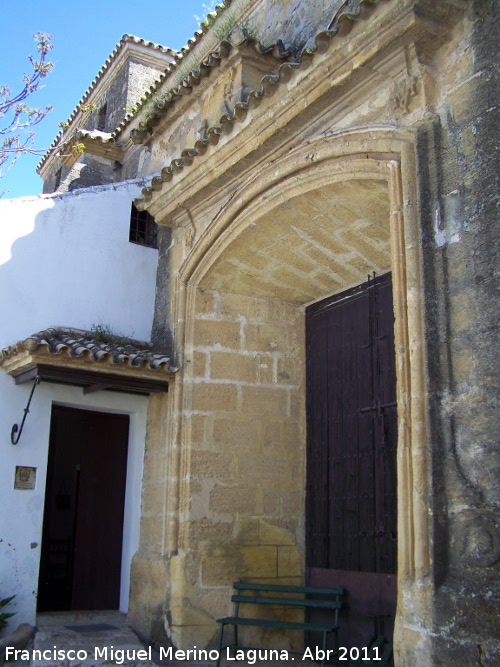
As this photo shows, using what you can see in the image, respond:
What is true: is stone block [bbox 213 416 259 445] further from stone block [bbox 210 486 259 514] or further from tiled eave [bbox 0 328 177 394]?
tiled eave [bbox 0 328 177 394]

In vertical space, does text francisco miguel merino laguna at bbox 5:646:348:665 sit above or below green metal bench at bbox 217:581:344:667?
below

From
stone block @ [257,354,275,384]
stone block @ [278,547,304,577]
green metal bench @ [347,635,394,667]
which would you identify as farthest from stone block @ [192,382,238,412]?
green metal bench @ [347,635,394,667]

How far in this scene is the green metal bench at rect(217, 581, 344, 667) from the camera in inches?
223

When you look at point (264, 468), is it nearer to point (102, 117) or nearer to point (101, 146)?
point (101, 146)

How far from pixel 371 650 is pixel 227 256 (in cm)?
334

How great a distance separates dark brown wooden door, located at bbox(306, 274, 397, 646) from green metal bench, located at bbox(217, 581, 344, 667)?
15 centimetres

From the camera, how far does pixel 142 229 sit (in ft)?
26.1

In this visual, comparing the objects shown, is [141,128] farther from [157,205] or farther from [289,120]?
[289,120]

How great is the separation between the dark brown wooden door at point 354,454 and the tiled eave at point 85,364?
4.77ft

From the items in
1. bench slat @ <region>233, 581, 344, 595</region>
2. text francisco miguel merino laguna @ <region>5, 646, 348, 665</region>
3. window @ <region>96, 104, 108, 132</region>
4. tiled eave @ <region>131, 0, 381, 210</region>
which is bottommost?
text francisco miguel merino laguna @ <region>5, 646, 348, 665</region>

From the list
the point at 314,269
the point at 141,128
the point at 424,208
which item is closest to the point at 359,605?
the point at 314,269

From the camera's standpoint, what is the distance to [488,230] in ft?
12.7

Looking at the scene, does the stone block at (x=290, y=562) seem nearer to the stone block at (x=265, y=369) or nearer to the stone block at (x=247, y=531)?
the stone block at (x=247, y=531)

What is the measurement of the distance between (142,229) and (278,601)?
13.6 ft
